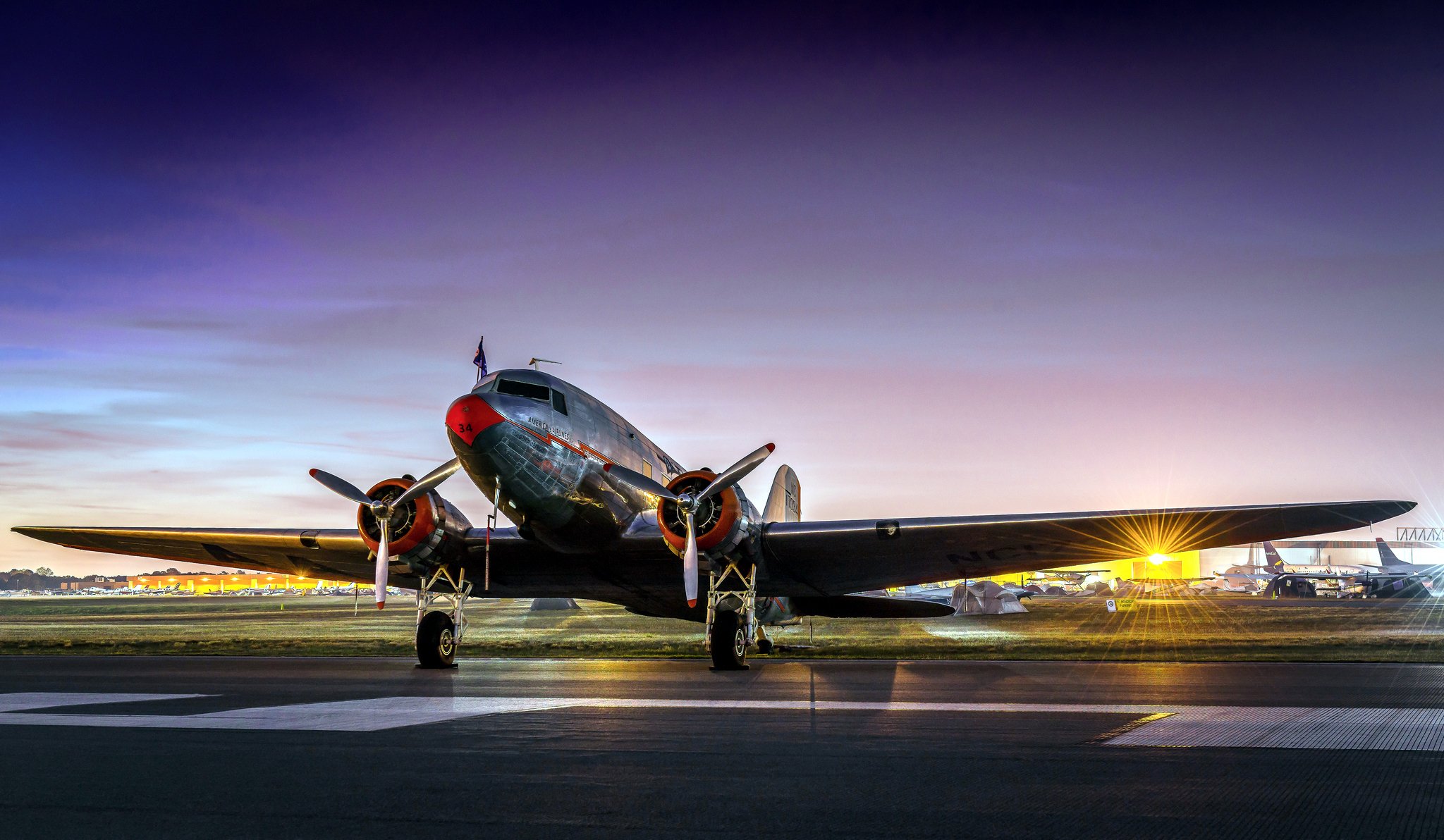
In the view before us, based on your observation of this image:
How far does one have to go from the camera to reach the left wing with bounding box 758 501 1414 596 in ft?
57.8

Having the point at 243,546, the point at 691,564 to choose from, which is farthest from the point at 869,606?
the point at 243,546

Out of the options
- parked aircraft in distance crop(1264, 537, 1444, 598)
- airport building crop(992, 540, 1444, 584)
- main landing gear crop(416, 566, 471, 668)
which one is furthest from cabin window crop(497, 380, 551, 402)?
airport building crop(992, 540, 1444, 584)

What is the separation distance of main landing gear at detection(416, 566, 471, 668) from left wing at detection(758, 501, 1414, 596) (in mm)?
6530

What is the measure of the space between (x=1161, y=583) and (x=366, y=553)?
412 feet

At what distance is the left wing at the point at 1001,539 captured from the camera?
17625 millimetres

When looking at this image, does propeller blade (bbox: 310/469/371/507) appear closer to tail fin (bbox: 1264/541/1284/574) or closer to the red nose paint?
the red nose paint

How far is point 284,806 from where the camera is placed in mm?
5160

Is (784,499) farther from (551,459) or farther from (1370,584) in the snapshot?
(1370,584)

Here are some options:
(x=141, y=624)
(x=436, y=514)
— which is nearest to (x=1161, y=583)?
(x=141, y=624)

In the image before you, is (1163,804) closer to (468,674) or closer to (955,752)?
(955,752)

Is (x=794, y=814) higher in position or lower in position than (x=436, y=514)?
lower

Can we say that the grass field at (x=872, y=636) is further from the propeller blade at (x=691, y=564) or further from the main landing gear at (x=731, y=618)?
the propeller blade at (x=691, y=564)

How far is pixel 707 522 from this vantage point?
19.3 meters

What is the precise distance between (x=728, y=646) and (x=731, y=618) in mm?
626
